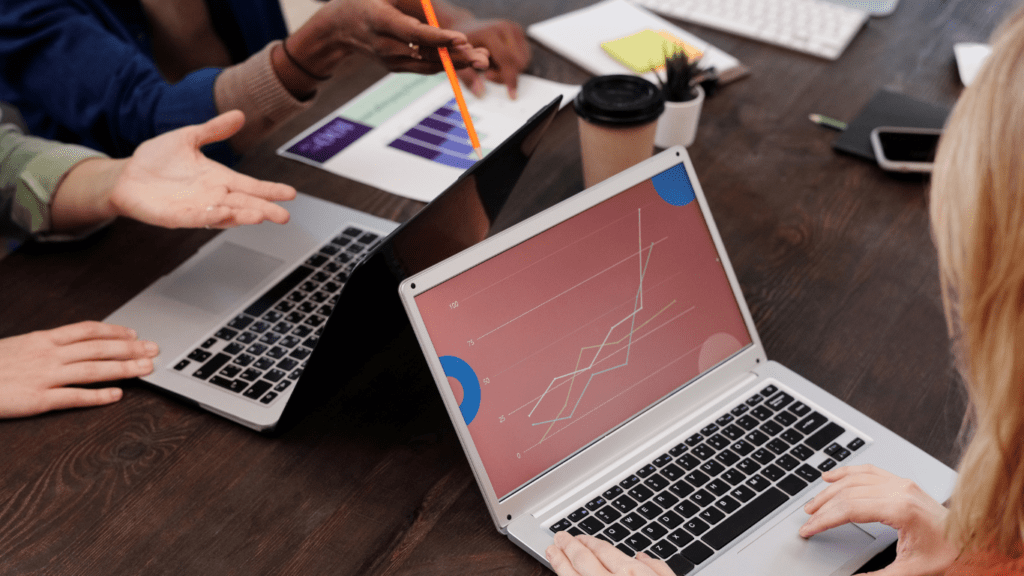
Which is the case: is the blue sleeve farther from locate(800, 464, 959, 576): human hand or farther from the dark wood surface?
locate(800, 464, 959, 576): human hand

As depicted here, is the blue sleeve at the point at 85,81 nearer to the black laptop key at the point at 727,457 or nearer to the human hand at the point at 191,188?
the human hand at the point at 191,188

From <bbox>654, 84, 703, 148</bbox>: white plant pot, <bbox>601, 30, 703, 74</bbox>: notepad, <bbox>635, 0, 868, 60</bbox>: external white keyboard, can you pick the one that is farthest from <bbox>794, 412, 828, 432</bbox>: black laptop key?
<bbox>635, 0, 868, 60</bbox>: external white keyboard

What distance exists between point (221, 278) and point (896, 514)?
0.78 meters

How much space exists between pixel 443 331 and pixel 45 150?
0.76 m

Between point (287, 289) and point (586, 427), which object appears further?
point (287, 289)

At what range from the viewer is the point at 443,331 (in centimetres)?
64

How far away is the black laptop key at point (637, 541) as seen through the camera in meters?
0.62

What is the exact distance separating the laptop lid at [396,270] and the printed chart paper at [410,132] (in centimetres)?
21

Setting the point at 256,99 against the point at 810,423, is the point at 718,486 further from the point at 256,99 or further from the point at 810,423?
the point at 256,99

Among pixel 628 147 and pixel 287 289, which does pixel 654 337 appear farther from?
pixel 287 289

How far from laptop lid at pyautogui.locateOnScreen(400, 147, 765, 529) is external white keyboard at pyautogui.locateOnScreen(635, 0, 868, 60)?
0.75 m

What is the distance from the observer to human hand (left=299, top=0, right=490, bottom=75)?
100 cm

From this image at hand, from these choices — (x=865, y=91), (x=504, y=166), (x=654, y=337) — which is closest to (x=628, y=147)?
(x=504, y=166)

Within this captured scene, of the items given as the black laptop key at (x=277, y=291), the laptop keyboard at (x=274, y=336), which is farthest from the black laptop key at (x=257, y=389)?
the black laptop key at (x=277, y=291)
